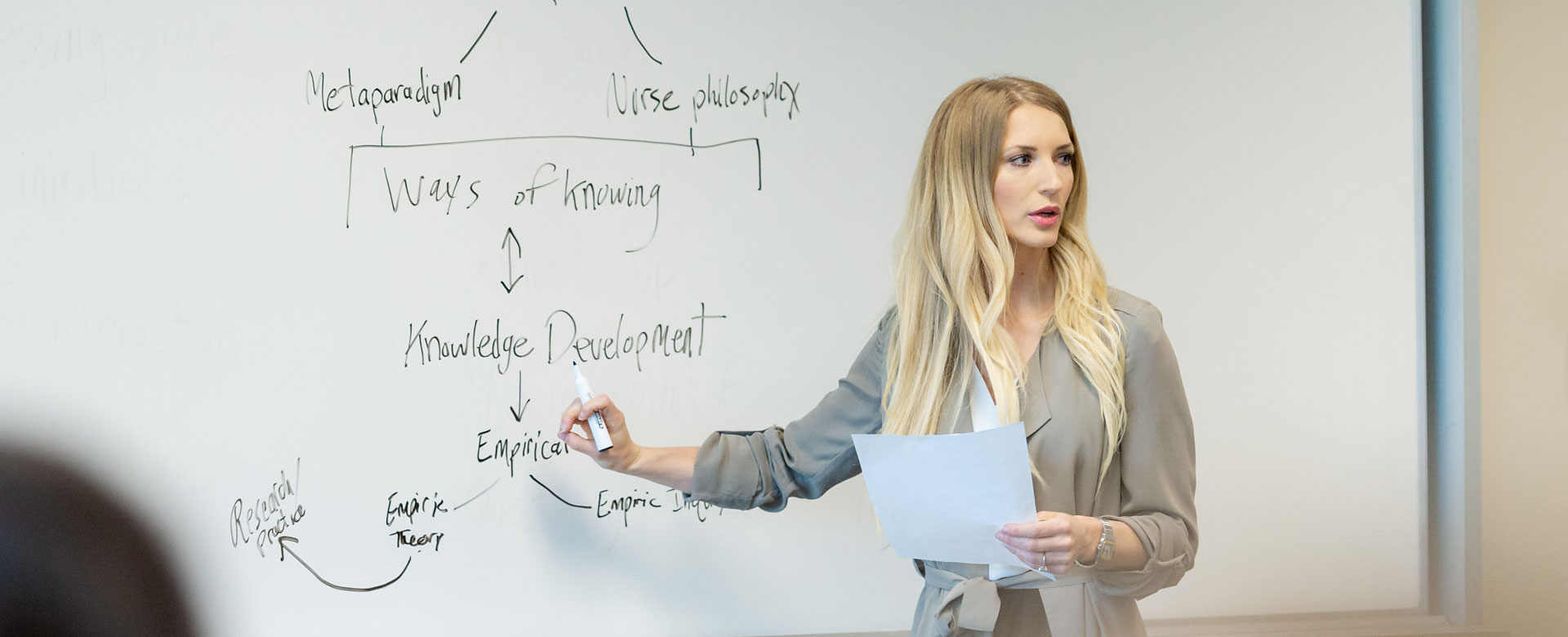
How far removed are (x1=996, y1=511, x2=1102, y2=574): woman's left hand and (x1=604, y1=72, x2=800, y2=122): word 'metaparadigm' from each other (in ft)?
2.80

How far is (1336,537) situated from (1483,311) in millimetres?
507

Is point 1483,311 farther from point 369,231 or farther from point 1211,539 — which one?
point 369,231

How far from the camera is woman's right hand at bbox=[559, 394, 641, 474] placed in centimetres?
135

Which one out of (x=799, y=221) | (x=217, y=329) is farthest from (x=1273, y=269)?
(x=217, y=329)

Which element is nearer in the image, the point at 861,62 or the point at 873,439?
the point at 873,439

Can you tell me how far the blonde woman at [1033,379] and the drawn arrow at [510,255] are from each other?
0.38 metres

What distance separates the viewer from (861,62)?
1706 millimetres

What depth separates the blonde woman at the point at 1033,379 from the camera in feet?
3.98

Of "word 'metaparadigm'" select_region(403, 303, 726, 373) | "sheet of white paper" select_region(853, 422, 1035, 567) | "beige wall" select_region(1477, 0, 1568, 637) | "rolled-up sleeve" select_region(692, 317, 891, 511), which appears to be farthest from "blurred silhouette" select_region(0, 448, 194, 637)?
"beige wall" select_region(1477, 0, 1568, 637)

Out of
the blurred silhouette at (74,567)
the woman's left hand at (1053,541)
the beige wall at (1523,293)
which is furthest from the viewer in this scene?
the beige wall at (1523,293)

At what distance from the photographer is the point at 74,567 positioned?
0.97 ft

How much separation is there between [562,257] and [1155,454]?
973 millimetres

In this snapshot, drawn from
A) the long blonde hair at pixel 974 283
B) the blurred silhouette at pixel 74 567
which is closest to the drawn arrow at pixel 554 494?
the long blonde hair at pixel 974 283

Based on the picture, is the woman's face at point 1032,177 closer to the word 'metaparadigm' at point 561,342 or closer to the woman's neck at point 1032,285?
the woman's neck at point 1032,285
